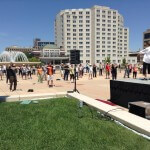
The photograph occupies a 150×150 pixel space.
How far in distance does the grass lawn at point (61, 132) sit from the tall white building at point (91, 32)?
13600 centimetres

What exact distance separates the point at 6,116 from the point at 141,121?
12.9ft

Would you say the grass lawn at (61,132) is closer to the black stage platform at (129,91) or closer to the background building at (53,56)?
the black stage platform at (129,91)

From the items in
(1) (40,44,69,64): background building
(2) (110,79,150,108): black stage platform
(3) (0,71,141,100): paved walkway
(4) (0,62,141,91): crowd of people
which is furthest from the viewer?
(1) (40,44,69,64): background building

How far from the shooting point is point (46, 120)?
7.00 metres

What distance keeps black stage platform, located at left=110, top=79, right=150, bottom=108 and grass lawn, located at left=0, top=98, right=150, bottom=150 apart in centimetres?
259

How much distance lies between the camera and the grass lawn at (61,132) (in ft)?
16.8

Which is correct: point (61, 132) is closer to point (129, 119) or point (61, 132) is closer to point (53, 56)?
point (129, 119)

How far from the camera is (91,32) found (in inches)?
5723

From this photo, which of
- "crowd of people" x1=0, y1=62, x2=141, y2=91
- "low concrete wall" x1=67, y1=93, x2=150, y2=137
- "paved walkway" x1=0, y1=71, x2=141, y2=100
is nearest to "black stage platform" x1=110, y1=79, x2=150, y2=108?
"paved walkway" x1=0, y1=71, x2=141, y2=100

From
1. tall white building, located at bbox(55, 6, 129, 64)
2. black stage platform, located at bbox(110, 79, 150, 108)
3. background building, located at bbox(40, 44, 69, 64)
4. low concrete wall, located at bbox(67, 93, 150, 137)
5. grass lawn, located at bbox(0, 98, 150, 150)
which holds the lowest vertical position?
grass lawn, located at bbox(0, 98, 150, 150)

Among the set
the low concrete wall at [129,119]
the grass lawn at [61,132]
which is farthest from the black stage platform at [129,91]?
the grass lawn at [61,132]

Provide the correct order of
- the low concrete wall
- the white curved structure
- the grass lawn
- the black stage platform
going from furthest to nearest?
1. the white curved structure
2. the black stage platform
3. the low concrete wall
4. the grass lawn

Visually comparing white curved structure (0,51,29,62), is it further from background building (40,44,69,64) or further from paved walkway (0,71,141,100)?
paved walkway (0,71,141,100)

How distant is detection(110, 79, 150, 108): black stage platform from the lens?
374 inches
